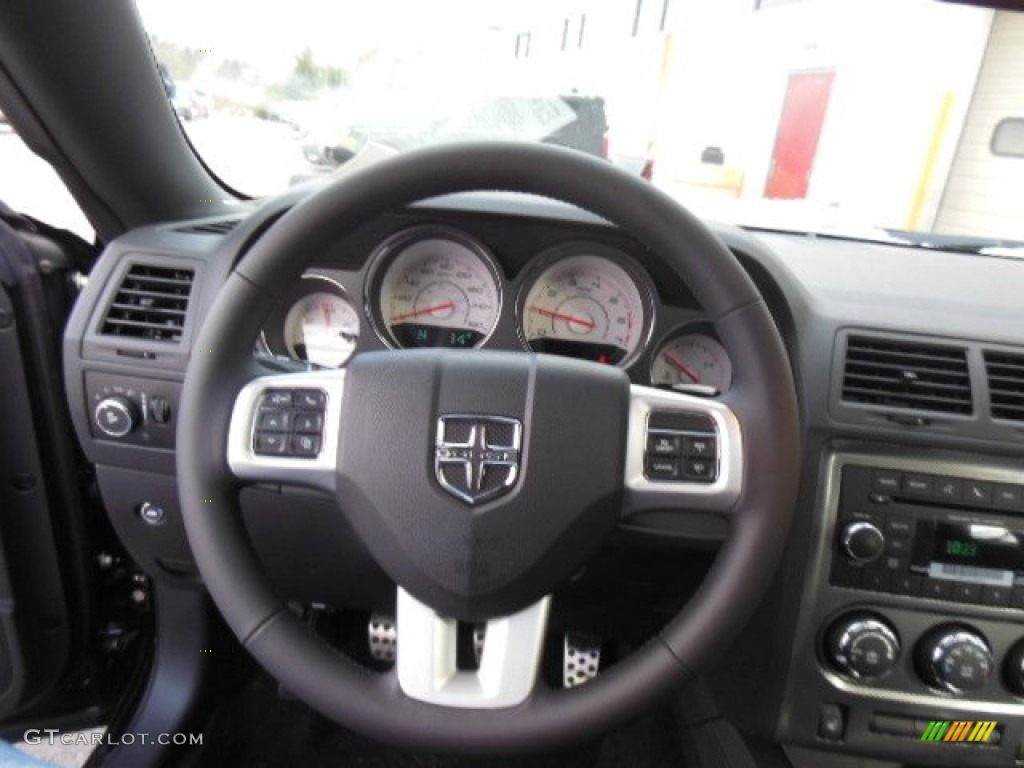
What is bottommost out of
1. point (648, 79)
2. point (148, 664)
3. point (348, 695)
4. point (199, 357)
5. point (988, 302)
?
point (148, 664)

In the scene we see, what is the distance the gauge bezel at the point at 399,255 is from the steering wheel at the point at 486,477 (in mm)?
435

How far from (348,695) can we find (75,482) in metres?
0.93

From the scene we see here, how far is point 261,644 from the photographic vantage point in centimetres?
81

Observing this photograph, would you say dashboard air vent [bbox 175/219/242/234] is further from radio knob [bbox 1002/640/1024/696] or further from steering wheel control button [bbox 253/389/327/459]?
radio knob [bbox 1002/640/1024/696]

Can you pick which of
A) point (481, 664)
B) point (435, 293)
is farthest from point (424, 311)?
point (481, 664)

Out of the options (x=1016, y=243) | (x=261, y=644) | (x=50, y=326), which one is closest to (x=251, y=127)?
(x=50, y=326)

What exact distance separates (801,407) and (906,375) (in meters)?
0.18

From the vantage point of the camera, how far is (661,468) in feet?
2.78

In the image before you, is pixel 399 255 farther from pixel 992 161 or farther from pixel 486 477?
pixel 992 161

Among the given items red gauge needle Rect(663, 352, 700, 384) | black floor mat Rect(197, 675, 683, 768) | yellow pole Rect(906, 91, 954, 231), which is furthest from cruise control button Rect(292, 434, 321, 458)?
yellow pole Rect(906, 91, 954, 231)

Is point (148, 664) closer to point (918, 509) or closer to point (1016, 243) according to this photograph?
point (918, 509)

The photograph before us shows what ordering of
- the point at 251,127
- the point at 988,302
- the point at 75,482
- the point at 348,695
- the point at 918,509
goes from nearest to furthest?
the point at 348,695 < the point at 918,509 < the point at 988,302 < the point at 75,482 < the point at 251,127

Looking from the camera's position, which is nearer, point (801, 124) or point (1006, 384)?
point (1006, 384)

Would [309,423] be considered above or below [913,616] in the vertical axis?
above
